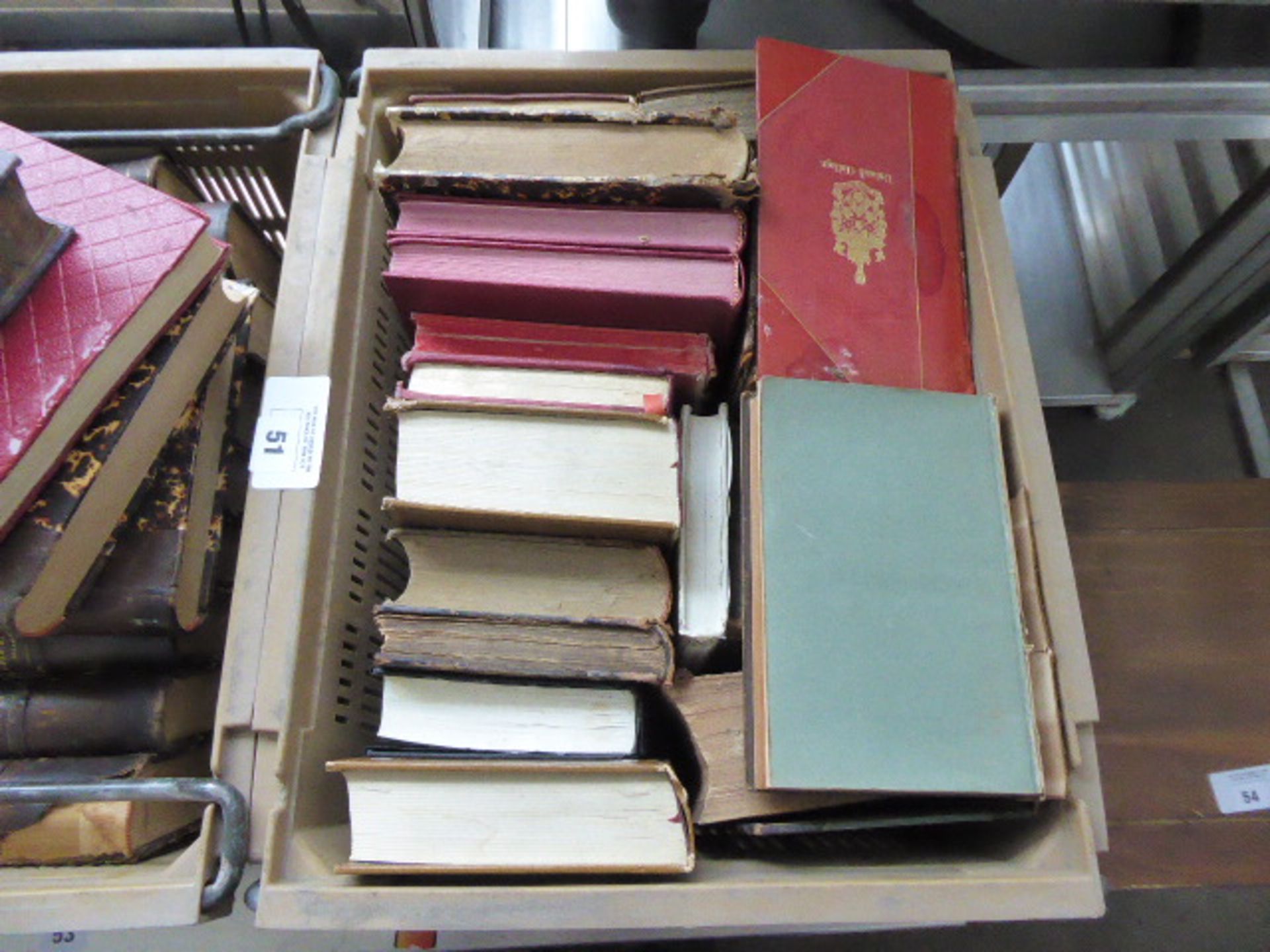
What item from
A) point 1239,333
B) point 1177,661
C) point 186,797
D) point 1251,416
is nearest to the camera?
point 186,797

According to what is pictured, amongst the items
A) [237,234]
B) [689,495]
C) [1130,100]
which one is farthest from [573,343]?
[1130,100]

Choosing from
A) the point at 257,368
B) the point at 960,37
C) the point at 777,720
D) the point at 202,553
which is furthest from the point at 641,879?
the point at 960,37

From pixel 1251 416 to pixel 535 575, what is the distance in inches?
62.9

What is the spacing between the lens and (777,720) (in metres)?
0.57

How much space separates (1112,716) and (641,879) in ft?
2.54

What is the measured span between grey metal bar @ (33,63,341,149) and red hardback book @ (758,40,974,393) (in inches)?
15.7

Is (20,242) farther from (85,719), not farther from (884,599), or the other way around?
(884,599)

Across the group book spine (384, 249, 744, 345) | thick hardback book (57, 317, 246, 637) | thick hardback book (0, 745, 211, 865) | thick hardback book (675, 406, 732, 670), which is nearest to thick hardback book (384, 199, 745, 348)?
book spine (384, 249, 744, 345)

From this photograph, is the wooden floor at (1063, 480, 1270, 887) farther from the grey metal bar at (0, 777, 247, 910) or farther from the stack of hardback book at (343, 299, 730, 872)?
the grey metal bar at (0, 777, 247, 910)

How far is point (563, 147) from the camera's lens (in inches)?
28.3

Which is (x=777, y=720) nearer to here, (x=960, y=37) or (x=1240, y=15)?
(x=960, y=37)

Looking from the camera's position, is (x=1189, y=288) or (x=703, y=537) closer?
(x=703, y=537)

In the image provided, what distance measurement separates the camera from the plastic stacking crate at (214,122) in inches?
24.3

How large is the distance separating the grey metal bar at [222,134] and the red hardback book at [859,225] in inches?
15.7
